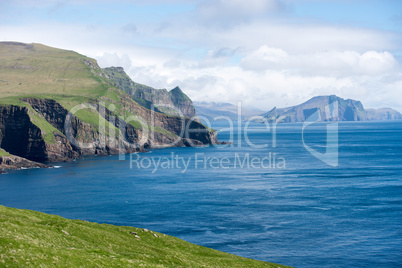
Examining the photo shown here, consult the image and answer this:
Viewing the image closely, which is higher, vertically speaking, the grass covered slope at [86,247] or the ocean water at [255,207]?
the grass covered slope at [86,247]

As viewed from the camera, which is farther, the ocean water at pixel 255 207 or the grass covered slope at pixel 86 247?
the ocean water at pixel 255 207

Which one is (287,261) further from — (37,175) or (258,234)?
(37,175)

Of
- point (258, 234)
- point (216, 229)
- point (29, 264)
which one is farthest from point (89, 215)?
point (29, 264)

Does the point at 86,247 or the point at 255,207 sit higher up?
the point at 86,247

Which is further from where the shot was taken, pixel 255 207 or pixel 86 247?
pixel 255 207

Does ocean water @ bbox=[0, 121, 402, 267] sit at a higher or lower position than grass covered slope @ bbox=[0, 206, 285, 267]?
lower

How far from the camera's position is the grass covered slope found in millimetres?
38906

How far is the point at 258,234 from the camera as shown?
102m

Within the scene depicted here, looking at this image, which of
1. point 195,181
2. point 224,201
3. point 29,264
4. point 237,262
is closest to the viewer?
point 29,264

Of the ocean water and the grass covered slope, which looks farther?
the ocean water

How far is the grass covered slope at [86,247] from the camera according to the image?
38906mm

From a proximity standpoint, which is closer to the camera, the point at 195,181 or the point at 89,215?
the point at 89,215

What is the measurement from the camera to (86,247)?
51.6 meters

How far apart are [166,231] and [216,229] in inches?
531
